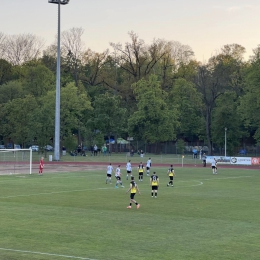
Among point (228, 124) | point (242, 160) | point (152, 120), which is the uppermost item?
point (152, 120)

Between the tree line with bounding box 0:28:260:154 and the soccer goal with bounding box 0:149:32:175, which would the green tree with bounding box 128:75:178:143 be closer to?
the tree line with bounding box 0:28:260:154

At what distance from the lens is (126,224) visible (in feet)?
69.6

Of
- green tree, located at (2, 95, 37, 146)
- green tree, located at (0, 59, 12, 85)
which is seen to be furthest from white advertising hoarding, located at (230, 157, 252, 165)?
green tree, located at (0, 59, 12, 85)

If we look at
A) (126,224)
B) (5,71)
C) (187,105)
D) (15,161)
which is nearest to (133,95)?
(187,105)

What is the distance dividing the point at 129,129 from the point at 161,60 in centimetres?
2739

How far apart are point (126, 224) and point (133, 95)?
83.4m

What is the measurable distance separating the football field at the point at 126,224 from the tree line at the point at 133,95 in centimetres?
4727

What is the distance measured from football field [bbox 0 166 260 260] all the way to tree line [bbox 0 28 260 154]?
4727 cm

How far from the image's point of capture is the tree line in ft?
277

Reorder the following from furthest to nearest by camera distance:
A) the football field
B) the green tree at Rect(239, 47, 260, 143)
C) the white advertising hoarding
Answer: the green tree at Rect(239, 47, 260, 143) → the white advertising hoarding → the football field

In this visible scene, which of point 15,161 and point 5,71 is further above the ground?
point 5,71

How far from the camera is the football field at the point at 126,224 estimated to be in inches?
628

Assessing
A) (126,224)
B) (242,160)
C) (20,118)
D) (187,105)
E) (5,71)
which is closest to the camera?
(126,224)

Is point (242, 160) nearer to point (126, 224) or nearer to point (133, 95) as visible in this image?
point (133, 95)
